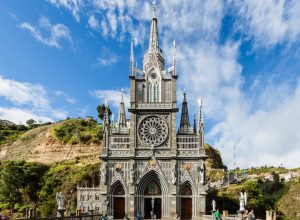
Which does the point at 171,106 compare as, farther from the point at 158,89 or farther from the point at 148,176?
the point at 148,176

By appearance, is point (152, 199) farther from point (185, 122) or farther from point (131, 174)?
point (185, 122)

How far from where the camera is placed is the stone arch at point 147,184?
41812mm

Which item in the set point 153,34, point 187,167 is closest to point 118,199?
point 187,167

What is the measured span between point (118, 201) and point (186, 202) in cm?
824

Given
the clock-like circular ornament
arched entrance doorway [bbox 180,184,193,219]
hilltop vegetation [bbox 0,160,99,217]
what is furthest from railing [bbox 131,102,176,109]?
hilltop vegetation [bbox 0,160,99,217]

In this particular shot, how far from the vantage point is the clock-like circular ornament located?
143 feet

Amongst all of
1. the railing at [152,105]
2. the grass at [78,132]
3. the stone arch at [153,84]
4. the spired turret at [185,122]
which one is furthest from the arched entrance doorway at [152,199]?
the grass at [78,132]

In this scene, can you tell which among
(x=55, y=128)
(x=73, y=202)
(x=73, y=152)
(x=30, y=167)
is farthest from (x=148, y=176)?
(x=55, y=128)

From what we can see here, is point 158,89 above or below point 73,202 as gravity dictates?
above

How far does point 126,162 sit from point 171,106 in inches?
354

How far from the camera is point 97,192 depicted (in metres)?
50.5

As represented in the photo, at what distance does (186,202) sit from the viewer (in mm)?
41969

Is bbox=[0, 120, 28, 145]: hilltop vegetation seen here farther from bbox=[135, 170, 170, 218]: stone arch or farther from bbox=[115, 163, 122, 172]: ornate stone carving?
bbox=[135, 170, 170, 218]: stone arch

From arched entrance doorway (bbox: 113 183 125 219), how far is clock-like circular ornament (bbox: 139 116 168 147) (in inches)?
257
